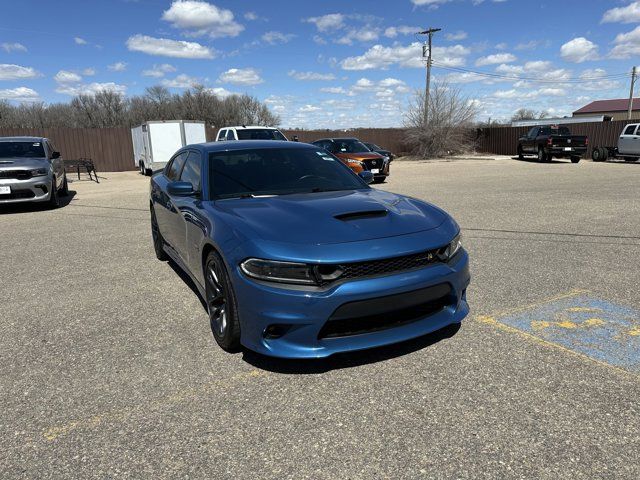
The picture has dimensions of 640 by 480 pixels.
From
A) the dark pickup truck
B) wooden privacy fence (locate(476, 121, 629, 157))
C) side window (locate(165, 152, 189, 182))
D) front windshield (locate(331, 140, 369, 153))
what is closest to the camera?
side window (locate(165, 152, 189, 182))

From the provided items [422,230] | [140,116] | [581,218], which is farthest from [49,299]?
[140,116]

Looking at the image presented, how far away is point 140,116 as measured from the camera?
69125 millimetres

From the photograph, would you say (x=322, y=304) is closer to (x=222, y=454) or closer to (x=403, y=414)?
(x=403, y=414)

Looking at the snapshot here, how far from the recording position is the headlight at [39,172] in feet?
34.6

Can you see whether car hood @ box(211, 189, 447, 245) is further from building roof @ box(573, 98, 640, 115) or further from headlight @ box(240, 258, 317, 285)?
building roof @ box(573, 98, 640, 115)

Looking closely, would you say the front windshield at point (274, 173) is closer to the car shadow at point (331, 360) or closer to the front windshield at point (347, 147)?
the car shadow at point (331, 360)

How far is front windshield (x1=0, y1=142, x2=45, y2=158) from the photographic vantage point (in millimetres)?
11117

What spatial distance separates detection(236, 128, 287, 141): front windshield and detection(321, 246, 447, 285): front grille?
12551 mm

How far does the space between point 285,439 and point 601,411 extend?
5.77 ft

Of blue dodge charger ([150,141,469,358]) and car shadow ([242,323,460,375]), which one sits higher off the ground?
blue dodge charger ([150,141,469,358])

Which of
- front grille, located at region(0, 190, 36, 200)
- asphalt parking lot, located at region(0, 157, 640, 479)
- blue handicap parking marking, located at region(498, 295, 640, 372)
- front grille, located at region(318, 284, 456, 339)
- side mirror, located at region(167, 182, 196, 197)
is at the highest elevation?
side mirror, located at region(167, 182, 196, 197)

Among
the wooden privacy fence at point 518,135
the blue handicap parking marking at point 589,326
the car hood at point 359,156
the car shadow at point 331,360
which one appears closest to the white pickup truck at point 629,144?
the wooden privacy fence at point 518,135

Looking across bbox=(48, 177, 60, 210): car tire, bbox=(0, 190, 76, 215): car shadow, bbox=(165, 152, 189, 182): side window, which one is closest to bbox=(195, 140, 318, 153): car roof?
bbox=(165, 152, 189, 182): side window

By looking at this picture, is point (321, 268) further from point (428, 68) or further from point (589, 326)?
point (428, 68)
